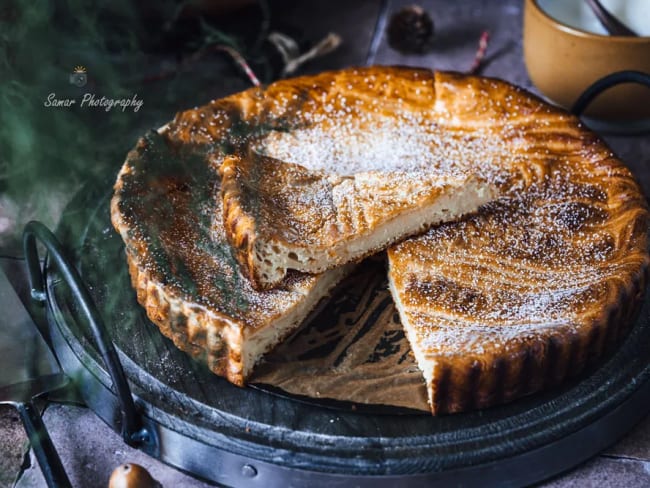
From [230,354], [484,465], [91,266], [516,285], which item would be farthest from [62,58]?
[484,465]

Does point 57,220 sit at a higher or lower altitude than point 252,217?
lower

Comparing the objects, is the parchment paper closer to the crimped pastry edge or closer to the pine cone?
the crimped pastry edge

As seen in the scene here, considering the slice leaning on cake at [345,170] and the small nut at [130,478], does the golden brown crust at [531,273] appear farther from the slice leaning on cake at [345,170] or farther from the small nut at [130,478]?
the small nut at [130,478]

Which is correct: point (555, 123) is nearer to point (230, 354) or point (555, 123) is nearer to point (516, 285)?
point (516, 285)

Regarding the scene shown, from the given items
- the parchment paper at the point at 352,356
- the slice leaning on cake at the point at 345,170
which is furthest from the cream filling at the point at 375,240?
the parchment paper at the point at 352,356

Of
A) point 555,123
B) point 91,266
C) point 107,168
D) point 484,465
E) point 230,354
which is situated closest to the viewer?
point 484,465

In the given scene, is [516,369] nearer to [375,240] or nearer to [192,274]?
[375,240]

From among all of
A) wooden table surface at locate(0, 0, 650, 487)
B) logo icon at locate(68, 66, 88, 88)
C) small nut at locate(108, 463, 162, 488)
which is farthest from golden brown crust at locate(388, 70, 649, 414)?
logo icon at locate(68, 66, 88, 88)
